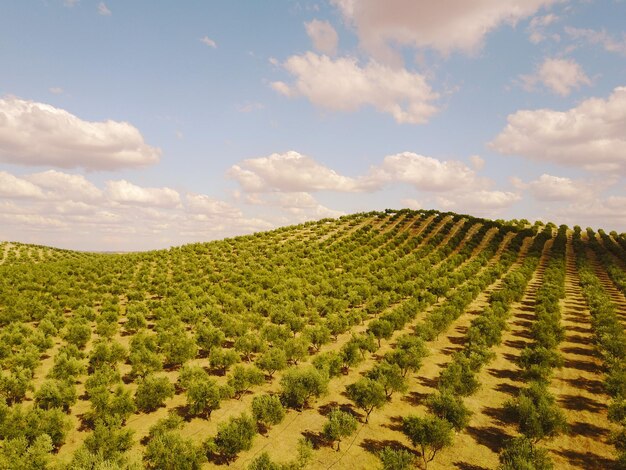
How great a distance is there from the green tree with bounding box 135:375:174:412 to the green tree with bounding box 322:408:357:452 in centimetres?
1355

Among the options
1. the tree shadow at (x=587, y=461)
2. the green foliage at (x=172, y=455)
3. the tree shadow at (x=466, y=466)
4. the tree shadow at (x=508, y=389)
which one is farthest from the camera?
the tree shadow at (x=508, y=389)

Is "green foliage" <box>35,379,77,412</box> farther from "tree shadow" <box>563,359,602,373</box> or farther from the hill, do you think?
"tree shadow" <box>563,359,602,373</box>

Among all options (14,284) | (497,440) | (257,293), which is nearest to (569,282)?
(497,440)

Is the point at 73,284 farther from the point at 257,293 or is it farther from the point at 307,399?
the point at 307,399

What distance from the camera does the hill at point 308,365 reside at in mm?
22766

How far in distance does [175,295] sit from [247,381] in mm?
34702

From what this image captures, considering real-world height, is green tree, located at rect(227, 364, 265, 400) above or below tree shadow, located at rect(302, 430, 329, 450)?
above

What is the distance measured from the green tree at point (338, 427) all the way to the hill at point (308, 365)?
18cm

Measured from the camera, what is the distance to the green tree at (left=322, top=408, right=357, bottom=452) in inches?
910

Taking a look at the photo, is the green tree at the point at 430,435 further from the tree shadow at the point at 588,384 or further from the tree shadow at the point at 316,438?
the tree shadow at the point at 588,384

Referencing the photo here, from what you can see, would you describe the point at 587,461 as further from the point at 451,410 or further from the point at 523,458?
the point at 451,410

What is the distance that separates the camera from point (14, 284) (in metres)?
63.8

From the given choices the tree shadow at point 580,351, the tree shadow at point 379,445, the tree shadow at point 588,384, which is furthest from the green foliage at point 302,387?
Answer: the tree shadow at point 580,351

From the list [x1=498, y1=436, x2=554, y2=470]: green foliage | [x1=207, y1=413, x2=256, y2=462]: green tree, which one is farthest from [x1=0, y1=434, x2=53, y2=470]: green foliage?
[x1=498, y1=436, x2=554, y2=470]: green foliage
